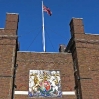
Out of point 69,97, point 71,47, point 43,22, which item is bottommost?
point 69,97

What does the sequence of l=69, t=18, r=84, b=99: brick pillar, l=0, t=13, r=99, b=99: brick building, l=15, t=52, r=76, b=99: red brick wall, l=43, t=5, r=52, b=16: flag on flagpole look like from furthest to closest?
l=43, t=5, r=52, b=16: flag on flagpole
l=15, t=52, r=76, b=99: red brick wall
l=69, t=18, r=84, b=99: brick pillar
l=0, t=13, r=99, b=99: brick building

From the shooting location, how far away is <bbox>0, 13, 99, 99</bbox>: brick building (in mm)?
22656

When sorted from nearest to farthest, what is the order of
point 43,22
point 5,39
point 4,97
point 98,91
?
point 4,97, point 98,91, point 5,39, point 43,22

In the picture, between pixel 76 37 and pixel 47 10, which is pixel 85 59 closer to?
pixel 76 37

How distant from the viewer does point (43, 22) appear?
29578 millimetres

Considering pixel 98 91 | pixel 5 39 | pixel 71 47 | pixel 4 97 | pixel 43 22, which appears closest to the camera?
pixel 4 97

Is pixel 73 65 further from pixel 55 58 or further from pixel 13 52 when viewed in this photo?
pixel 13 52

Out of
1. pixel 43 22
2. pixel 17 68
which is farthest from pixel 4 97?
pixel 43 22

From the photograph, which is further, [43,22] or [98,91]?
[43,22]

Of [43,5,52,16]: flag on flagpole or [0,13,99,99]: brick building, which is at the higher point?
[43,5,52,16]: flag on flagpole

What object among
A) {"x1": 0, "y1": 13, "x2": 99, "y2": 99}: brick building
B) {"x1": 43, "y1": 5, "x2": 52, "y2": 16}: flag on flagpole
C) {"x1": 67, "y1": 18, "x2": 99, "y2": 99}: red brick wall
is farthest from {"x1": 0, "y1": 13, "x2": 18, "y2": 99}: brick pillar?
{"x1": 67, "y1": 18, "x2": 99, "y2": 99}: red brick wall

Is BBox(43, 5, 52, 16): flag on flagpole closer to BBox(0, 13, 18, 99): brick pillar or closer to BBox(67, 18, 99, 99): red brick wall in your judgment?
BBox(67, 18, 99, 99): red brick wall

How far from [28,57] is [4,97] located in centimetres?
586

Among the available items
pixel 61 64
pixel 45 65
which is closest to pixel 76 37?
pixel 61 64
